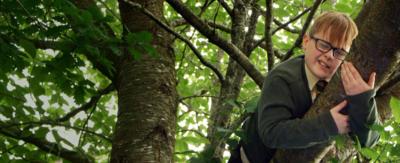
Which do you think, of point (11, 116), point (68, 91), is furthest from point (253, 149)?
point (11, 116)

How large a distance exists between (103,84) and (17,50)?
9.98 ft

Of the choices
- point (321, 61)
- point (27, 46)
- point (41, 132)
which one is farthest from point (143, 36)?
point (41, 132)

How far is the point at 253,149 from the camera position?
2184mm

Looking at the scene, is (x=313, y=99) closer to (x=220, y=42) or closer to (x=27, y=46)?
(x=220, y=42)

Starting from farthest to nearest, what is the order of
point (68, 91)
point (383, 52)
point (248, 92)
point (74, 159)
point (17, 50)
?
point (248, 92) → point (74, 159) → point (68, 91) → point (17, 50) → point (383, 52)

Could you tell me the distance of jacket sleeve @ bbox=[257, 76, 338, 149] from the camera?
5.51ft

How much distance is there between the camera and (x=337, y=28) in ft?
6.50

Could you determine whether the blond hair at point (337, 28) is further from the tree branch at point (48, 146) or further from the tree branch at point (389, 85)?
the tree branch at point (48, 146)

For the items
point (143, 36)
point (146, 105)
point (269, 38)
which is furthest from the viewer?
point (269, 38)

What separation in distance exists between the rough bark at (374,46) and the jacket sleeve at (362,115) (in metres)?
0.04

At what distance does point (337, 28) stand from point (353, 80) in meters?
0.44

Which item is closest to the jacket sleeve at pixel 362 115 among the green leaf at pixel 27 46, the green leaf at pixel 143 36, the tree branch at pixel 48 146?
the green leaf at pixel 143 36

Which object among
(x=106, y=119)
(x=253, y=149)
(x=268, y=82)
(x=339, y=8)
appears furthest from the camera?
(x=106, y=119)

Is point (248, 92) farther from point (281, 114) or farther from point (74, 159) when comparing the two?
point (281, 114)
